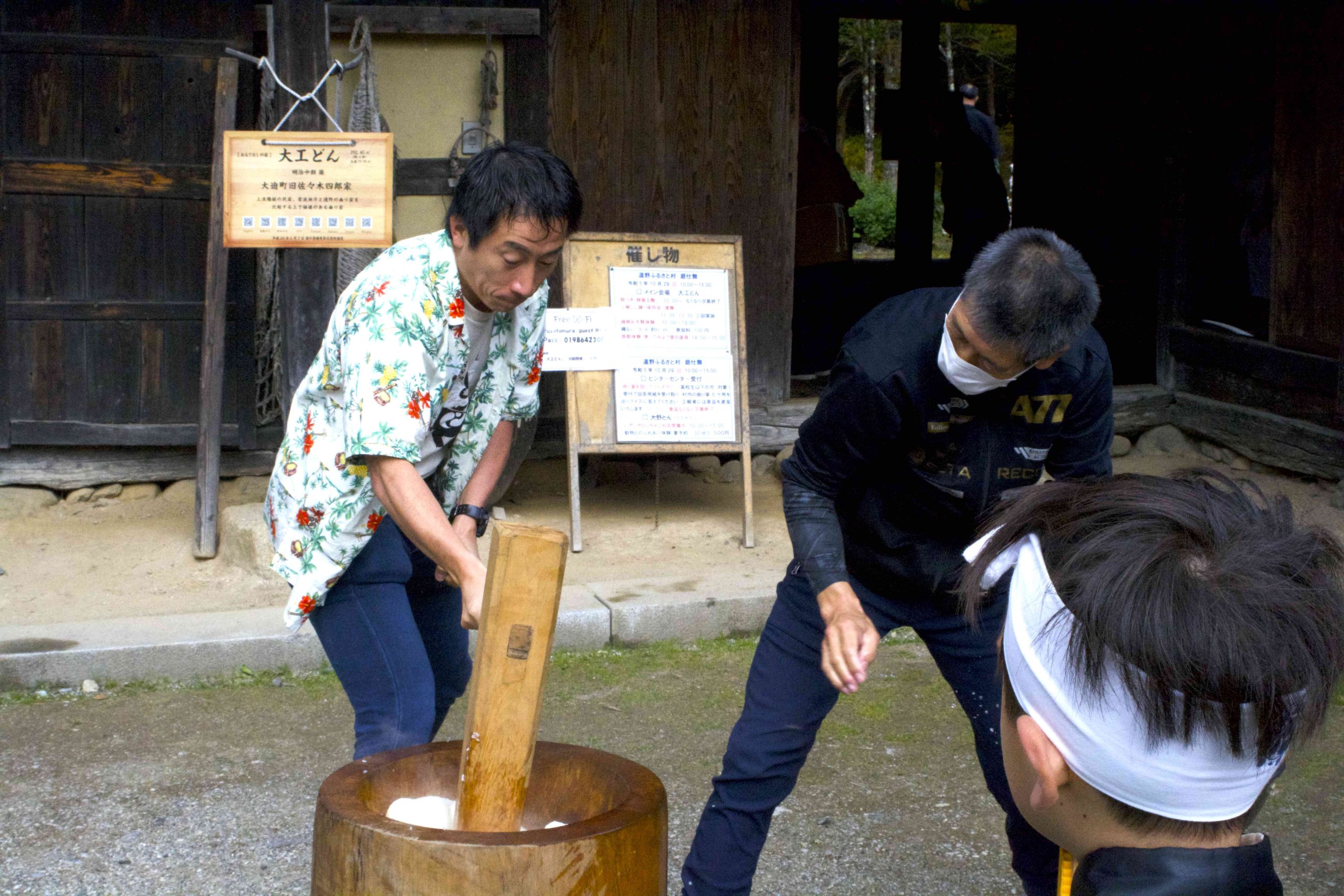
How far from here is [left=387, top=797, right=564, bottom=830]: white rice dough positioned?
1.92 m

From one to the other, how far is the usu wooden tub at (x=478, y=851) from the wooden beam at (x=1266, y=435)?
558 centimetres

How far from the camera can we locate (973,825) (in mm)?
3621

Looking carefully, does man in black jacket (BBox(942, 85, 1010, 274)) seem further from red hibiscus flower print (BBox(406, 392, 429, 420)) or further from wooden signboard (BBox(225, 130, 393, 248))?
red hibiscus flower print (BBox(406, 392, 429, 420))

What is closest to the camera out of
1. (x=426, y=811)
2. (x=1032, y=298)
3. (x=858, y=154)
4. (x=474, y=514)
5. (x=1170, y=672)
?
(x=1170, y=672)

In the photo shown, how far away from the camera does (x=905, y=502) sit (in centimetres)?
256

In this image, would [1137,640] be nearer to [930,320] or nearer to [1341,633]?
[1341,633]

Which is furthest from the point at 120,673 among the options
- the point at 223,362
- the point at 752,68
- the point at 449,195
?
the point at 752,68

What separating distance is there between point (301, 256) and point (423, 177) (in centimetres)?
90

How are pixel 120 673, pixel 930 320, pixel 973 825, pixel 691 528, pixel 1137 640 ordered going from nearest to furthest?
pixel 1137 640 → pixel 930 320 → pixel 973 825 → pixel 120 673 → pixel 691 528

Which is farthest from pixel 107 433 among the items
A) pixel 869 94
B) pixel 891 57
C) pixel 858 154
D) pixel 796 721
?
pixel 858 154

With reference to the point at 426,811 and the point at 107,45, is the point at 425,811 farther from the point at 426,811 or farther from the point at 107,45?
the point at 107,45

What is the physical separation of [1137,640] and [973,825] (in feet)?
8.58

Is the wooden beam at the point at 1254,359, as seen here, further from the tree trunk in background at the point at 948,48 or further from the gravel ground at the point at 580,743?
the tree trunk in background at the point at 948,48

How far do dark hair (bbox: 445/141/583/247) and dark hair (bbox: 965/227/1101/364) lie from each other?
756 mm
